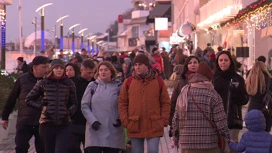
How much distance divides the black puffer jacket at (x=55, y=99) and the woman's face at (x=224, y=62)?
6.40ft

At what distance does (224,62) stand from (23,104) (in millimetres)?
2897

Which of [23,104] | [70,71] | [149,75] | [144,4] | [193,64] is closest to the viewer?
[149,75]

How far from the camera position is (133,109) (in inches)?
339

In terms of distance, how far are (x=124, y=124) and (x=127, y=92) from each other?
1.25ft

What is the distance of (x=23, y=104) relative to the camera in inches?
407

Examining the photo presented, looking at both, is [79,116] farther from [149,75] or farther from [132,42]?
[132,42]

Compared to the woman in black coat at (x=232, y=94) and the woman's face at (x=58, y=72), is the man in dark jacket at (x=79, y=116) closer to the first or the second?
the woman's face at (x=58, y=72)

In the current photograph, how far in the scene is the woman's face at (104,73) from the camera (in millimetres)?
8859

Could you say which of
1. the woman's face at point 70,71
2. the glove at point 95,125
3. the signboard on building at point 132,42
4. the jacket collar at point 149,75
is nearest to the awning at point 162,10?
the signboard on building at point 132,42

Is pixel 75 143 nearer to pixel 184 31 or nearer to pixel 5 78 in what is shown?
pixel 5 78

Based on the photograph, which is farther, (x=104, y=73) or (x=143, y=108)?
(x=104, y=73)

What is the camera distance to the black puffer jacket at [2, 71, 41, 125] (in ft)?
33.7

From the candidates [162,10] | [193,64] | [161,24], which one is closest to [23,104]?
[193,64]

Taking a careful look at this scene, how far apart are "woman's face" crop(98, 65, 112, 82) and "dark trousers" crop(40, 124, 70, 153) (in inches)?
42.9
